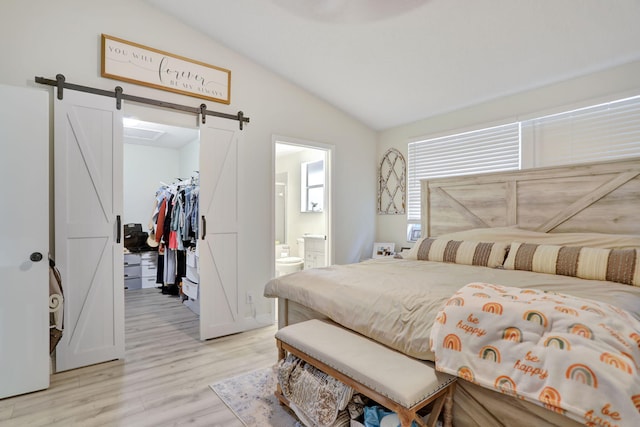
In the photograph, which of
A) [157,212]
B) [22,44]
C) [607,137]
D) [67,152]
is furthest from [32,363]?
[607,137]

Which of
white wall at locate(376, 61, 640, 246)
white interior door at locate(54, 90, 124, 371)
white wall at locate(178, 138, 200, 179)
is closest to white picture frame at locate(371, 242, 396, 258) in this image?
white wall at locate(376, 61, 640, 246)

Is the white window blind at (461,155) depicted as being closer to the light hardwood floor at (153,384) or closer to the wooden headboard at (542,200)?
the wooden headboard at (542,200)

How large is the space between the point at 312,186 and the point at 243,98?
2.27 meters

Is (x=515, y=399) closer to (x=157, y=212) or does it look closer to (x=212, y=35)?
(x=212, y=35)

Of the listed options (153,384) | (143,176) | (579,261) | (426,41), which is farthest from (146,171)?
(579,261)

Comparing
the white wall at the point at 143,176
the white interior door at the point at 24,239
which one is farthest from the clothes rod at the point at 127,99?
the white wall at the point at 143,176

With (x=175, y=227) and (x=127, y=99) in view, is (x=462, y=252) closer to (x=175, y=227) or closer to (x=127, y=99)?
(x=127, y=99)

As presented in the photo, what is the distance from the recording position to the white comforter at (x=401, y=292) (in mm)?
1557

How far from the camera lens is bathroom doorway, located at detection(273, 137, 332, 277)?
4711 mm

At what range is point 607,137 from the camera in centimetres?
265

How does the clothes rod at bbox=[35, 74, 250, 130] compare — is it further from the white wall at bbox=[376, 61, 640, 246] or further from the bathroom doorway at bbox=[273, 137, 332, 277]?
the white wall at bbox=[376, 61, 640, 246]

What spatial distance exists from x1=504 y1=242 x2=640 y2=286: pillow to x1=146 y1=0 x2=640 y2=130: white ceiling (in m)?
1.50

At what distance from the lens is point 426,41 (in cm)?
264

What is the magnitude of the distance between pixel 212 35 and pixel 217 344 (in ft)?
9.63
